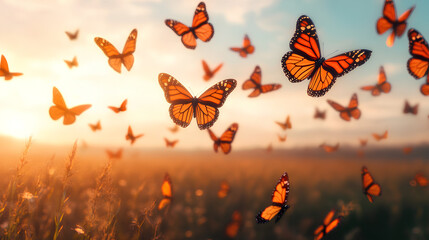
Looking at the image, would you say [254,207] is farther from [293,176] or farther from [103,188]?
[103,188]

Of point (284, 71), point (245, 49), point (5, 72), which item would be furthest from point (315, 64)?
point (5, 72)

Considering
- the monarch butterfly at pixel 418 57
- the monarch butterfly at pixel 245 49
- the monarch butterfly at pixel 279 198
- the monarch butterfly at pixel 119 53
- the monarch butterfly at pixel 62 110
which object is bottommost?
the monarch butterfly at pixel 279 198

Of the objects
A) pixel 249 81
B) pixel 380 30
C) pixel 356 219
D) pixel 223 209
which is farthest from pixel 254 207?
pixel 380 30

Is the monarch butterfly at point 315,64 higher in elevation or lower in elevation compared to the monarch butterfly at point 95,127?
higher

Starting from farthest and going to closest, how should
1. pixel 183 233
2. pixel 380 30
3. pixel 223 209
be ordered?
pixel 223 209 < pixel 183 233 < pixel 380 30

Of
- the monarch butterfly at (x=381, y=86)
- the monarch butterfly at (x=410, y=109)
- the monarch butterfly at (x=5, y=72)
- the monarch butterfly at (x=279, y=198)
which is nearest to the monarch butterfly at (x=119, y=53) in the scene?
the monarch butterfly at (x=5, y=72)

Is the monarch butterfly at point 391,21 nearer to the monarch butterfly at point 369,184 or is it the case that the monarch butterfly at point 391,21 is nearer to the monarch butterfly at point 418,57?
the monarch butterfly at point 418,57
